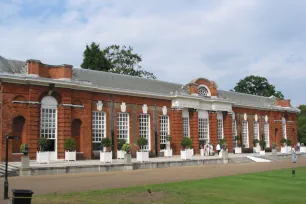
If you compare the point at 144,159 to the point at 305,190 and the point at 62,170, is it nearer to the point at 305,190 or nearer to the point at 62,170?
the point at 62,170

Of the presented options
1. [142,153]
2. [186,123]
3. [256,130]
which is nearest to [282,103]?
[256,130]

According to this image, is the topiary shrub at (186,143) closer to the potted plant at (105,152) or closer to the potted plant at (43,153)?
the potted plant at (105,152)

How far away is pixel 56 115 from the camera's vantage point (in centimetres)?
2570

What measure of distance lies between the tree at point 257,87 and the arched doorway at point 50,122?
4906 centimetres

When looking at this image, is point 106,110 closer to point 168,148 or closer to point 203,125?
point 168,148

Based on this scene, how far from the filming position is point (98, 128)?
28.5 metres

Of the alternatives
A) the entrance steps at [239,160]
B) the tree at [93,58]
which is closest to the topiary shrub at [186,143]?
the entrance steps at [239,160]

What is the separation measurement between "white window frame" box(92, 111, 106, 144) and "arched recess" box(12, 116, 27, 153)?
550 centimetres

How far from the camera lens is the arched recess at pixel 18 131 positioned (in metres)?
24.0

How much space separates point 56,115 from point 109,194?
14.7 meters

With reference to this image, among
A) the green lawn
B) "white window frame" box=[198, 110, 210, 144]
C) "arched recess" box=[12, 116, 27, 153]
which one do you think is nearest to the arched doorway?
"arched recess" box=[12, 116, 27, 153]

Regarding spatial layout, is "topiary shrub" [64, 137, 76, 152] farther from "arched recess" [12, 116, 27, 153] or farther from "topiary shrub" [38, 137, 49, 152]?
"arched recess" [12, 116, 27, 153]

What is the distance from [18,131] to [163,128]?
13.2m

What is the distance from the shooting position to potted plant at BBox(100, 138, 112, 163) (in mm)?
24062
